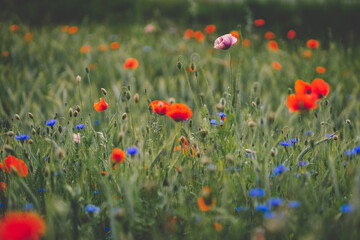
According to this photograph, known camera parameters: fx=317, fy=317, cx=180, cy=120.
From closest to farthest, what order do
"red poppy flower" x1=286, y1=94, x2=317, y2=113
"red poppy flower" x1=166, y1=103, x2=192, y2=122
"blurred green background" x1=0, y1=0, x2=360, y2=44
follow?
"red poppy flower" x1=286, y1=94, x2=317, y2=113 < "red poppy flower" x1=166, y1=103, x2=192, y2=122 < "blurred green background" x1=0, y1=0, x2=360, y2=44

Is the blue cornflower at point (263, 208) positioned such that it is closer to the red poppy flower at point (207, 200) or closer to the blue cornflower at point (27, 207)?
the red poppy flower at point (207, 200)

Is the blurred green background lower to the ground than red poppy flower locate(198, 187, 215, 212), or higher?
higher

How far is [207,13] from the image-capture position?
5.30 meters

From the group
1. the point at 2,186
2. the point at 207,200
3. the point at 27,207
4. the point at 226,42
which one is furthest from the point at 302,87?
the point at 2,186

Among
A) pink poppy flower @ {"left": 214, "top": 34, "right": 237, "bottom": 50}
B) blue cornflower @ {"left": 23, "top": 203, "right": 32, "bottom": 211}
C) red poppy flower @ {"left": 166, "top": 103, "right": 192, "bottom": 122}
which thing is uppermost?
pink poppy flower @ {"left": 214, "top": 34, "right": 237, "bottom": 50}

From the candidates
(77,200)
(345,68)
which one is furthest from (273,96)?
(77,200)

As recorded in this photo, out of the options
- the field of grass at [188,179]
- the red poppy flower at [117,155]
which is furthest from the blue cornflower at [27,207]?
the red poppy flower at [117,155]

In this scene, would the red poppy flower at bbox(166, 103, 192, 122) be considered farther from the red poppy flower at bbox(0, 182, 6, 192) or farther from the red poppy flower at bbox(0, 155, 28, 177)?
the red poppy flower at bbox(0, 182, 6, 192)

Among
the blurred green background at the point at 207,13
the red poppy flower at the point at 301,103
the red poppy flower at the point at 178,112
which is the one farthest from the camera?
the blurred green background at the point at 207,13

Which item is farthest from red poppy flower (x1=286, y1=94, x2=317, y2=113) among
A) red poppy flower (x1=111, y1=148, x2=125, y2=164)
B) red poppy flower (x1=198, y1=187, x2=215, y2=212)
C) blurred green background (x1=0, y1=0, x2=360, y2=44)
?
blurred green background (x1=0, y1=0, x2=360, y2=44)

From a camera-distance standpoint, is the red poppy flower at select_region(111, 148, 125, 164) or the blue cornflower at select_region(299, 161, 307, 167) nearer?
the red poppy flower at select_region(111, 148, 125, 164)

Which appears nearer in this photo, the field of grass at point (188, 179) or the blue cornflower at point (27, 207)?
the field of grass at point (188, 179)

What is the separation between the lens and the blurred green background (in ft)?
14.0

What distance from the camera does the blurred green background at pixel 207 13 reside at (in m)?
4.27
